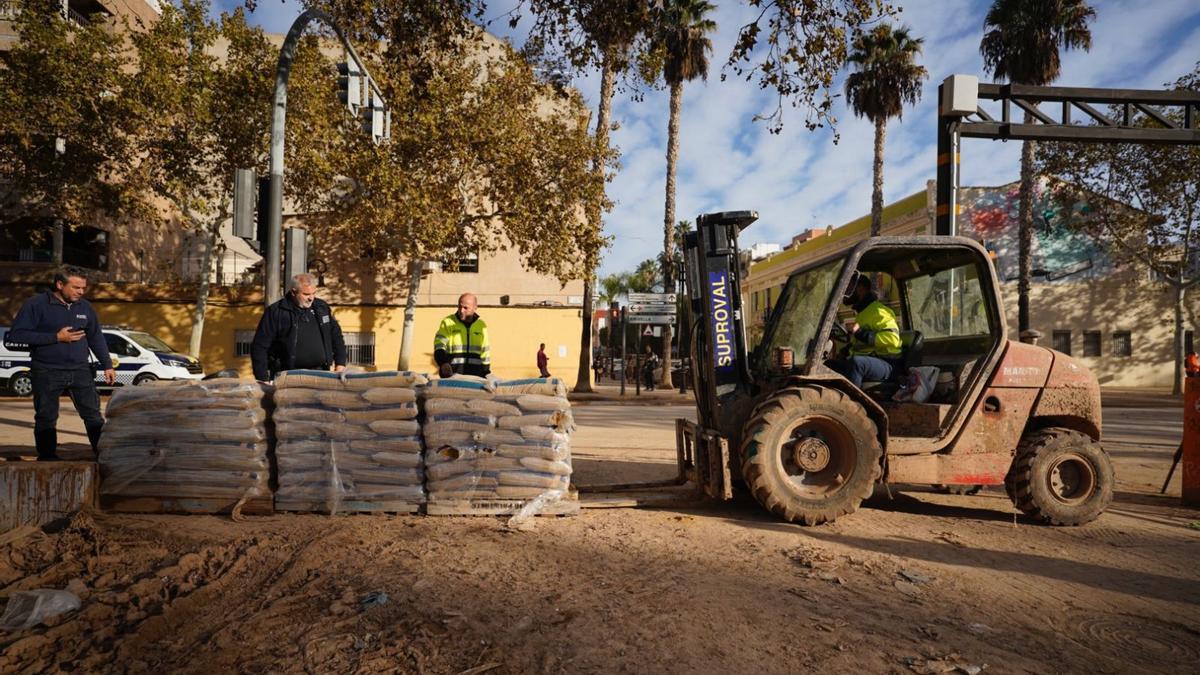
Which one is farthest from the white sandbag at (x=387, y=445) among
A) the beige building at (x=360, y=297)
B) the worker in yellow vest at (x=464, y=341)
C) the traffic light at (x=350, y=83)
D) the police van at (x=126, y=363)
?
the beige building at (x=360, y=297)

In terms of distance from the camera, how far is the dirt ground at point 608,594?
9.11 ft

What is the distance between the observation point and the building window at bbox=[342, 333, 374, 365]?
24.8 m

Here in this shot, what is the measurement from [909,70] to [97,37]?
25941 millimetres

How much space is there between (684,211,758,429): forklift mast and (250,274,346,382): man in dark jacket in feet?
10.3

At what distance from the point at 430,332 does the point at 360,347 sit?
2674 mm

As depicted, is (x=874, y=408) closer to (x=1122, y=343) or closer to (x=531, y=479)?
(x=531, y=479)

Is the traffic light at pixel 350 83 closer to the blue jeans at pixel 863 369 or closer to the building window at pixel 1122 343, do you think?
the blue jeans at pixel 863 369

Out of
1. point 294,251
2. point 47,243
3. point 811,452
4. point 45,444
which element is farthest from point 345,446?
point 47,243

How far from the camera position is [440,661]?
2674mm

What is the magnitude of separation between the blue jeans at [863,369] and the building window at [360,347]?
22.3 metres

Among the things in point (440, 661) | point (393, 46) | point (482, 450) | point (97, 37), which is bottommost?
point (440, 661)

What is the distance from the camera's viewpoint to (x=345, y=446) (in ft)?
15.5

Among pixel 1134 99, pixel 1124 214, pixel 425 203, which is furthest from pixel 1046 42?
pixel 425 203

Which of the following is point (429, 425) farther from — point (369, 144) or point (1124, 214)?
point (1124, 214)
